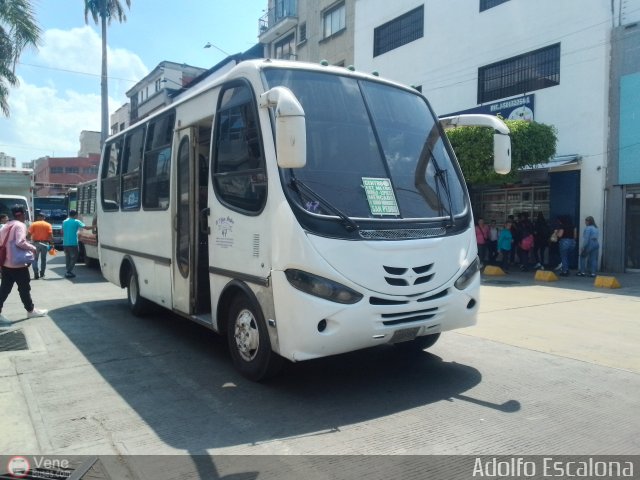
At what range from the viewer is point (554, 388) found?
198 inches

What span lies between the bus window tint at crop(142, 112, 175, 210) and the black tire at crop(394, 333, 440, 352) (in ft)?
11.4

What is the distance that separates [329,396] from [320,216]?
5.40 feet

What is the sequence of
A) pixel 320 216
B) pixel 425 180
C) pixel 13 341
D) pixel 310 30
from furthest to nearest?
pixel 310 30, pixel 13 341, pixel 425 180, pixel 320 216

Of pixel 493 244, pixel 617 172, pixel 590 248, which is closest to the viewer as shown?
pixel 590 248

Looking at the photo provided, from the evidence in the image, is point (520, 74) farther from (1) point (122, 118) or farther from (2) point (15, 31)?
(1) point (122, 118)

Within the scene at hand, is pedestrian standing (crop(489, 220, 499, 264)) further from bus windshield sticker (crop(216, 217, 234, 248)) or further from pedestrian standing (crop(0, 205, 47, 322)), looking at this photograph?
pedestrian standing (crop(0, 205, 47, 322))

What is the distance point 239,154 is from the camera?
5.27 meters

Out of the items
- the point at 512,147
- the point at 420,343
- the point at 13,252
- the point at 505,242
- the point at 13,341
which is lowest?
the point at 13,341

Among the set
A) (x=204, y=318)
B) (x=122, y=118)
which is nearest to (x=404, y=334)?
(x=204, y=318)

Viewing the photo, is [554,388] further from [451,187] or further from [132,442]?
[132,442]

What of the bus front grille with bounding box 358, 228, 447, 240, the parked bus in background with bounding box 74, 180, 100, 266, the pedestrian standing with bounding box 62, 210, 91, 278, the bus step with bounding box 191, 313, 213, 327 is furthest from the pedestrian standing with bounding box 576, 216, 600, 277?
the pedestrian standing with bounding box 62, 210, 91, 278

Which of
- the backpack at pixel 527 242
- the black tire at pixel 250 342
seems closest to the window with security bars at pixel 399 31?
the backpack at pixel 527 242

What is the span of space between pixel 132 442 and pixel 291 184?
7.76 feet

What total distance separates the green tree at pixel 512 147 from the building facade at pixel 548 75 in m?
1.12
